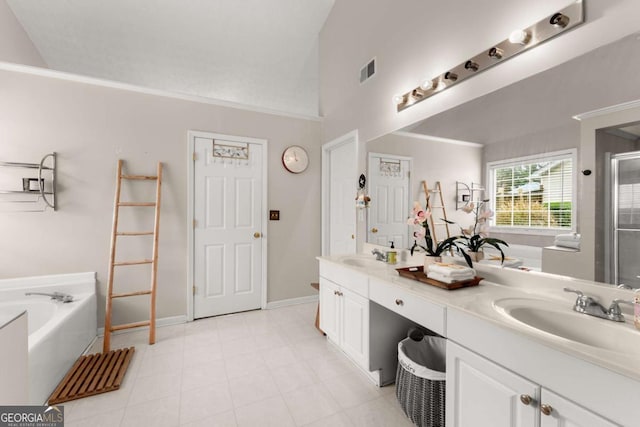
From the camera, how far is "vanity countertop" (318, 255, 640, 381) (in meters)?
0.79

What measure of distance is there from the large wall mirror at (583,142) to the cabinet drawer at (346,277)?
836 mm

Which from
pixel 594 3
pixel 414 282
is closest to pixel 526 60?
pixel 594 3

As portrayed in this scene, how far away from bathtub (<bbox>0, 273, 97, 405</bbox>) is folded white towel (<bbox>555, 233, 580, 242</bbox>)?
3006mm

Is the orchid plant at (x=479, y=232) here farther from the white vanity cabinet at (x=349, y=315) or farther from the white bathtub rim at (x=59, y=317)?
the white bathtub rim at (x=59, y=317)

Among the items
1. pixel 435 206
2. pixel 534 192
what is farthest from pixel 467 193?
pixel 534 192

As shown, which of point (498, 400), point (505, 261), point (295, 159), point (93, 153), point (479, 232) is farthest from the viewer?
point (295, 159)

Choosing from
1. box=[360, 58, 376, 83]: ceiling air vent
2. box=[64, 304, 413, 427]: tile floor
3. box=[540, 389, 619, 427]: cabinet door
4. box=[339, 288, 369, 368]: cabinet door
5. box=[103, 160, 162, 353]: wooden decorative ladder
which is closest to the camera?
box=[540, 389, 619, 427]: cabinet door

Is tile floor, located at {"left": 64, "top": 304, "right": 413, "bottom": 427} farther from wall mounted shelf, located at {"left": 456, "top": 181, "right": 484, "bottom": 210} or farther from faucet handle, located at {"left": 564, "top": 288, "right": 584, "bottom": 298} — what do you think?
wall mounted shelf, located at {"left": 456, "top": 181, "right": 484, "bottom": 210}

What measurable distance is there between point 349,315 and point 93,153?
2864 mm

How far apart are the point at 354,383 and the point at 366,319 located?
19.4 inches

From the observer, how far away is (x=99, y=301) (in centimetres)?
267

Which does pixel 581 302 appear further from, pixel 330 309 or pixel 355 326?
pixel 330 309

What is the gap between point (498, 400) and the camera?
1.01m

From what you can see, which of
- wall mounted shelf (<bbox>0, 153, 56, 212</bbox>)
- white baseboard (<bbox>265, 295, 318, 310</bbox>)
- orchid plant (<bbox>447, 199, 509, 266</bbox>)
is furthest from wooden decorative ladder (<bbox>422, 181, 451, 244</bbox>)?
wall mounted shelf (<bbox>0, 153, 56, 212</bbox>)
